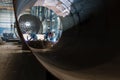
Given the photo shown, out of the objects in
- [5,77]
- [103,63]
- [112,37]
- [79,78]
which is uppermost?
[112,37]

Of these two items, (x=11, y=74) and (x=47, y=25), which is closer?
(x=11, y=74)

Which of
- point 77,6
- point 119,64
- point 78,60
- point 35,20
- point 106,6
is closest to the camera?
point 119,64

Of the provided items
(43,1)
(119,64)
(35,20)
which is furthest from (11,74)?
(35,20)

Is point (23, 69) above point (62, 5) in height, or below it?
below

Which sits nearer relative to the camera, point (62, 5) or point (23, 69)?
point (23, 69)

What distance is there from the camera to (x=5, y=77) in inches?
100

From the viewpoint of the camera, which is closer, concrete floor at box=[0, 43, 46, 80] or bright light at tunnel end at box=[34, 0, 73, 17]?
concrete floor at box=[0, 43, 46, 80]

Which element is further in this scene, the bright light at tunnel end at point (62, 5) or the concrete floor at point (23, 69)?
the bright light at tunnel end at point (62, 5)

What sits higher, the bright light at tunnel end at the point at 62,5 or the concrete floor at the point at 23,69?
the bright light at tunnel end at the point at 62,5

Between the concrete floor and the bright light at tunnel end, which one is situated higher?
the bright light at tunnel end

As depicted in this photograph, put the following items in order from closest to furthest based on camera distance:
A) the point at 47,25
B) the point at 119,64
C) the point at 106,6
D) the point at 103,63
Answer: the point at 119,64 → the point at 103,63 → the point at 106,6 → the point at 47,25

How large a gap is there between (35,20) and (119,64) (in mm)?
6868

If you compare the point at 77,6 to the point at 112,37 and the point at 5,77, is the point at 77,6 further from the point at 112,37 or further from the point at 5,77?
the point at 112,37

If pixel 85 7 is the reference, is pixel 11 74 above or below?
below
